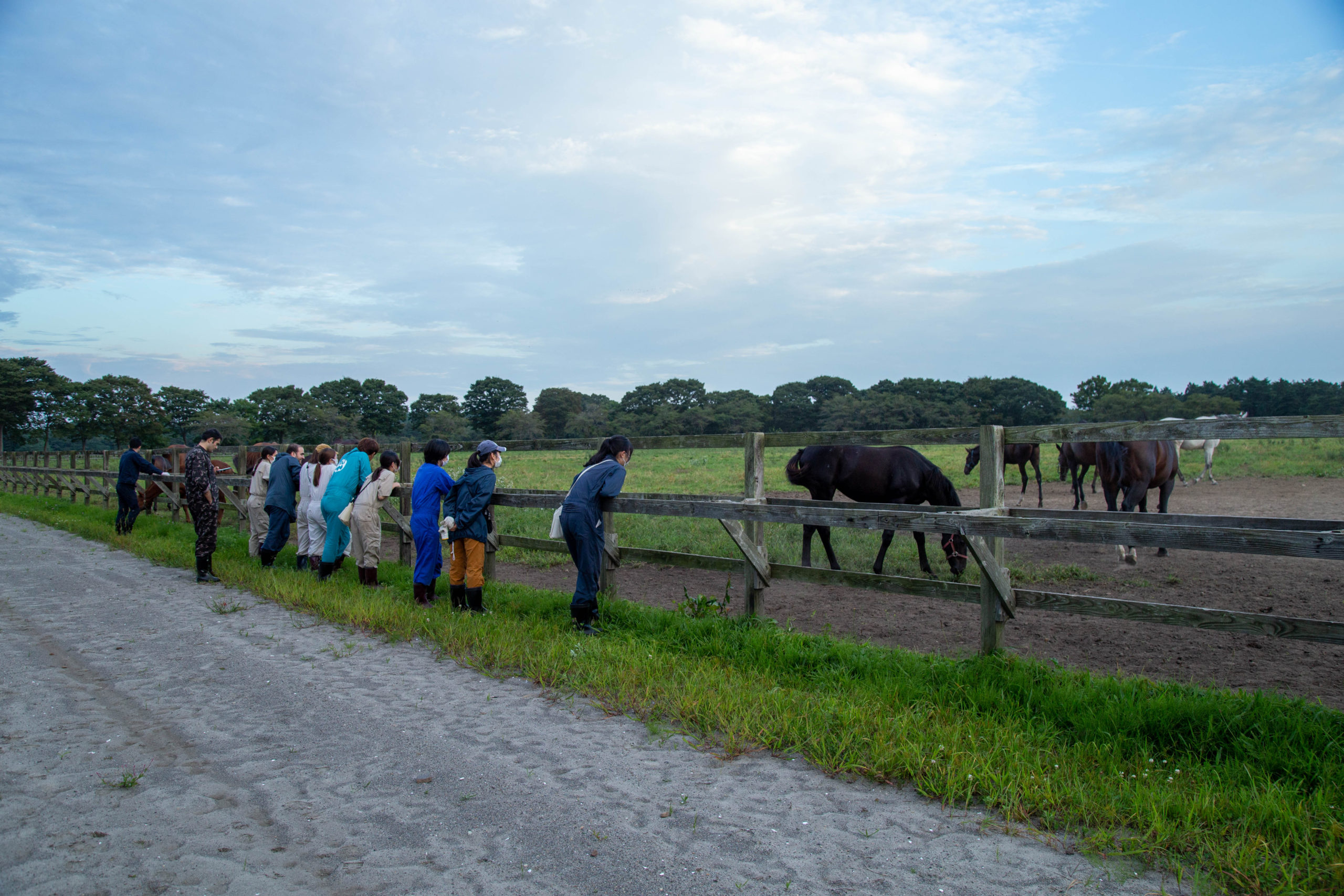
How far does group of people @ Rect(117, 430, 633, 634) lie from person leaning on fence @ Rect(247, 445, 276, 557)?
0.01 m

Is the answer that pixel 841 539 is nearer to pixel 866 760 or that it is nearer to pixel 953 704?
pixel 953 704

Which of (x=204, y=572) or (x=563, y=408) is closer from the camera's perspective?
(x=204, y=572)

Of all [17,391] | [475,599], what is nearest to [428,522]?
[475,599]

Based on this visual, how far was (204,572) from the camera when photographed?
854 cm

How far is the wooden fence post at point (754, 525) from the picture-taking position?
568cm

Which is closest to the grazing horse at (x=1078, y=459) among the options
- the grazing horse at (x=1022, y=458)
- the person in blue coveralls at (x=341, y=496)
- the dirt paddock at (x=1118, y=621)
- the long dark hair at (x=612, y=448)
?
the grazing horse at (x=1022, y=458)

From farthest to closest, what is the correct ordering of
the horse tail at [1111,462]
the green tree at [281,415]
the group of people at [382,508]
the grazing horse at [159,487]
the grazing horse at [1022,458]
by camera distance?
the green tree at [281,415] → the grazing horse at [1022,458] → the grazing horse at [159,487] → the horse tail at [1111,462] → the group of people at [382,508]

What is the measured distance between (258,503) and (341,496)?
9.47 ft

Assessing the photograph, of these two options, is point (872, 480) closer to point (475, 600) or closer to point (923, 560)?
point (923, 560)

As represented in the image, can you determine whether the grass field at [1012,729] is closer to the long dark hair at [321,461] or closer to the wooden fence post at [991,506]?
the wooden fence post at [991,506]

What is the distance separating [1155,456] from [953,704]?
8170 mm

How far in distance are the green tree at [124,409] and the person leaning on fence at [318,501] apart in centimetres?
6929

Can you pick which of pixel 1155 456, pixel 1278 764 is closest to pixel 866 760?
pixel 1278 764

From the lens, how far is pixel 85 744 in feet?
12.2
